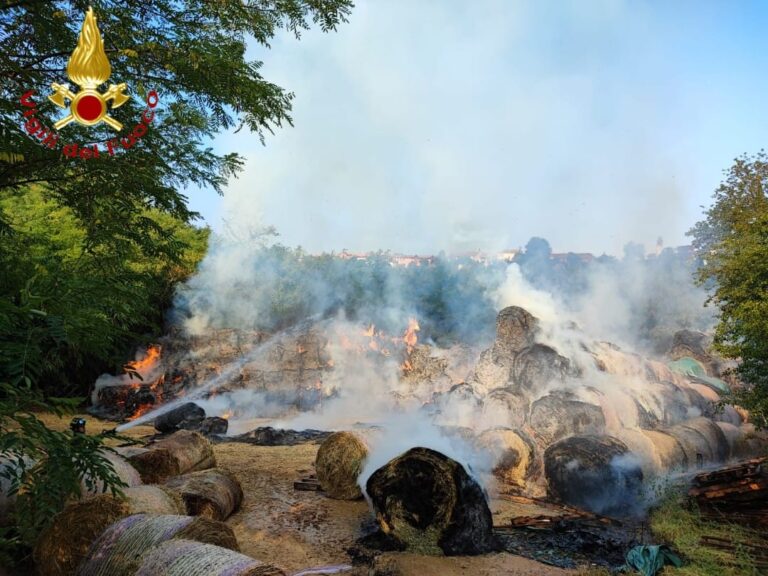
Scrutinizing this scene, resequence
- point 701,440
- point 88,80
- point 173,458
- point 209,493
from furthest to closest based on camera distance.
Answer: point 701,440 < point 173,458 < point 209,493 < point 88,80

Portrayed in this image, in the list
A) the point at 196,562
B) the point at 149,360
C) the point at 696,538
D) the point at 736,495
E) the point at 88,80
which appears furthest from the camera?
the point at 149,360

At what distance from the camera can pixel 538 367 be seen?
1370cm

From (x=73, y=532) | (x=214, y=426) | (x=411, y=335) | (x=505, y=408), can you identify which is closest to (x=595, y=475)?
(x=505, y=408)

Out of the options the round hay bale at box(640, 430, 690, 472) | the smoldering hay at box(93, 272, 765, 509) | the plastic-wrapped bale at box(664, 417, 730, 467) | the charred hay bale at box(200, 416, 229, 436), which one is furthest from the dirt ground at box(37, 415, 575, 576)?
the plastic-wrapped bale at box(664, 417, 730, 467)

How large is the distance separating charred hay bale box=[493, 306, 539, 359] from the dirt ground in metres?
7.40

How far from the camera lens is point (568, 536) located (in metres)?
7.04

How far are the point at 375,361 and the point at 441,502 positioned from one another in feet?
52.6

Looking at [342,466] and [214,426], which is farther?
Result: [214,426]

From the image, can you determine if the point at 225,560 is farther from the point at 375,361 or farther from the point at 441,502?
the point at 375,361

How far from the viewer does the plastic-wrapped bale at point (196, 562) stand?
10.9ft

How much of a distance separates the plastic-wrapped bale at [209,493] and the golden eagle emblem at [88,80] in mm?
4711

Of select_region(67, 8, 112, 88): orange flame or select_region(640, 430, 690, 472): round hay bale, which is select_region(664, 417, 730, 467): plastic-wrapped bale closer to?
select_region(640, 430, 690, 472): round hay bale

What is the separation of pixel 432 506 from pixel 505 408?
693cm

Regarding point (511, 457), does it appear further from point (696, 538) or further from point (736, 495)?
point (736, 495)
